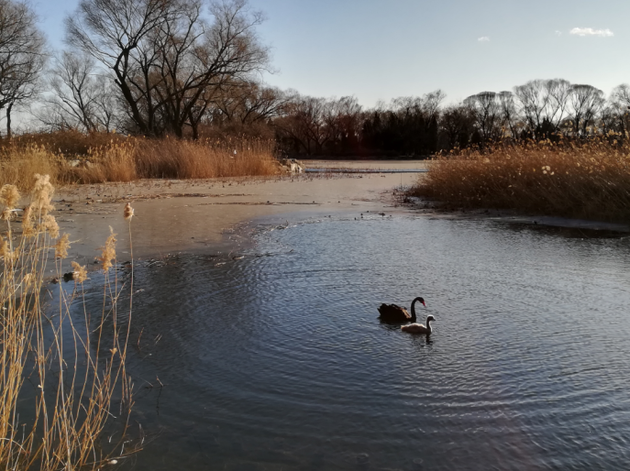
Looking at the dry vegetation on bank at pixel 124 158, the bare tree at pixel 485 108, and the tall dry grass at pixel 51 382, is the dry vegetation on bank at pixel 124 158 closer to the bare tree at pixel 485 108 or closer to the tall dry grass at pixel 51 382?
the tall dry grass at pixel 51 382

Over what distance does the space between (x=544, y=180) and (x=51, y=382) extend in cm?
1008

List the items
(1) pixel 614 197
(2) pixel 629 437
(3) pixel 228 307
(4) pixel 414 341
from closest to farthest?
(2) pixel 629 437, (4) pixel 414 341, (3) pixel 228 307, (1) pixel 614 197

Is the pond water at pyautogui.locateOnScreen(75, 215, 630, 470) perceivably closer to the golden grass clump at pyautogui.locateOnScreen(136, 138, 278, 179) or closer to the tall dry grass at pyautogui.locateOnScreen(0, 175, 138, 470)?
the tall dry grass at pyautogui.locateOnScreen(0, 175, 138, 470)

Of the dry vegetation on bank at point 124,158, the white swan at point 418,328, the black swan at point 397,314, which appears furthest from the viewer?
the dry vegetation on bank at point 124,158

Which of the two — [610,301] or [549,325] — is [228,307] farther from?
[610,301]

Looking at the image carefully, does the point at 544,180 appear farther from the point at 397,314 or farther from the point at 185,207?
the point at 397,314

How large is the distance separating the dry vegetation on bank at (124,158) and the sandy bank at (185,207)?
1.03 metres

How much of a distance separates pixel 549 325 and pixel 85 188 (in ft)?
44.6

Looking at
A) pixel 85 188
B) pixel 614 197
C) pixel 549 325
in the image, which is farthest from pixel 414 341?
pixel 85 188

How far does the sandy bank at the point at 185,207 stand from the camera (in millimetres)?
7547

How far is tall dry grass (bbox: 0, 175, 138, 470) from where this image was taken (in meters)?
2.30

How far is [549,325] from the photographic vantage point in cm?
417

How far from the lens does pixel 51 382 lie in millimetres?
3242

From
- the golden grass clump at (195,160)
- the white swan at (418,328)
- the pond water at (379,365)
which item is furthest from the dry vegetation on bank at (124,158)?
the white swan at (418,328)
